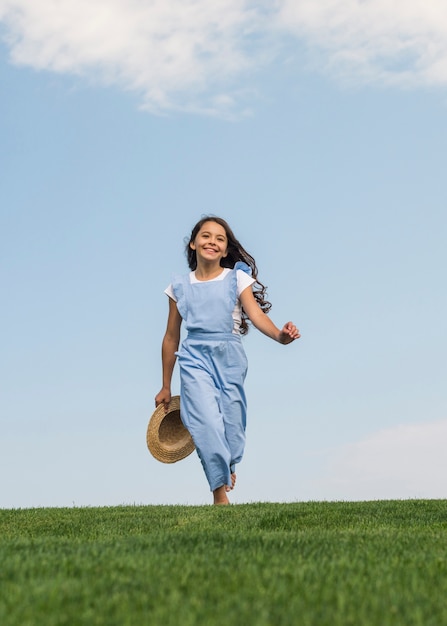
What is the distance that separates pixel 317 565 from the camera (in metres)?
3.36

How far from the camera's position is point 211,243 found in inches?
319

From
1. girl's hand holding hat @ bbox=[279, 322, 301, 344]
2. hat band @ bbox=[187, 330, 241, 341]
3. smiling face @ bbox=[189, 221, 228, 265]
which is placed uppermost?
smiling face @ bbox=[189, 221, 228, 265]

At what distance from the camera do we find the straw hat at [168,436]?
28.4 feet

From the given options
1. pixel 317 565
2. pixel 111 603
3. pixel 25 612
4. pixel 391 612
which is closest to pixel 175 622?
pixel 111 603

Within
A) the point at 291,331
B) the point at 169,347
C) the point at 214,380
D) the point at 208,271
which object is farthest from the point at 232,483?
the point at 208,271

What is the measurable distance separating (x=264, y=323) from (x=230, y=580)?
4.82 meters

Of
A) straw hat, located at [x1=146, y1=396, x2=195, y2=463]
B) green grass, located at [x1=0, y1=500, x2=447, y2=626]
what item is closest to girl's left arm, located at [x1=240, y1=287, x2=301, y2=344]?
straw hat, located at [x1=146, y1=396, x2=195, y2=463]

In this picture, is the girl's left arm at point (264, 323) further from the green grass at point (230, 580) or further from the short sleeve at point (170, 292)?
the green grass at point (230, 580)

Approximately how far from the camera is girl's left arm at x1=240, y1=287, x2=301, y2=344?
23.0 ft

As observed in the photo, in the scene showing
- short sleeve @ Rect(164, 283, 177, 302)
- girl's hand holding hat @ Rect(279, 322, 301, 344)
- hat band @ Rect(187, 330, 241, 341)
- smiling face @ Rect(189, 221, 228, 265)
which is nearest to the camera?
girl's hand holding hat @ Rect(279, 322, 301, 344)

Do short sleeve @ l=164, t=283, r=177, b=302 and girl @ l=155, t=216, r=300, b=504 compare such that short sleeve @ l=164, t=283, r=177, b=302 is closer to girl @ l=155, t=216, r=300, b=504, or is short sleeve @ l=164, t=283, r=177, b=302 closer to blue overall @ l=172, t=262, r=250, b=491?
girl @ l=155, t=216, r=300, b=504

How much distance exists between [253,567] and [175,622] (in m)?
0.85

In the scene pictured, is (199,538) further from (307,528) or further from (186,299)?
(186,299)

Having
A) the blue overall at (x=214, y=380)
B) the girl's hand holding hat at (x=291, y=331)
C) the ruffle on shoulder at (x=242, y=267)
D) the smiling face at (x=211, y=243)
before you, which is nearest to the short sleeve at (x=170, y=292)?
the blue overall at (x=214, y=380)
